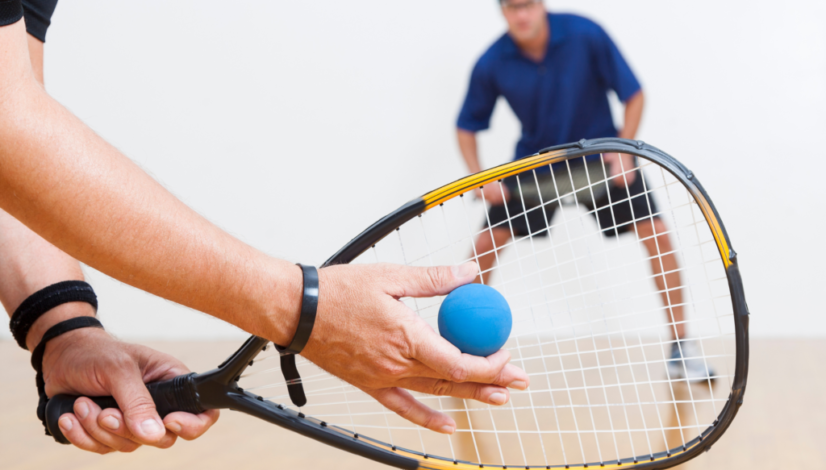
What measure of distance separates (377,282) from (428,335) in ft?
0.24

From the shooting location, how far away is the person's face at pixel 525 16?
186 cm

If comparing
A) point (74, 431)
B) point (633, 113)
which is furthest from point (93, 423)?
point (633, 113)

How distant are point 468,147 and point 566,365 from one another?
30.2 inches

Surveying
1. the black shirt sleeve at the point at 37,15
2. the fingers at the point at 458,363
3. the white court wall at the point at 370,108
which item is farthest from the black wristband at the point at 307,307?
the white court wall at the point at 370,108

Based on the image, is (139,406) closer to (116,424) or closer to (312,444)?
(116,424)

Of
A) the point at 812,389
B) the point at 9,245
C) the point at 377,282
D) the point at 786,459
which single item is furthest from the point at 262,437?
the point at 812,389

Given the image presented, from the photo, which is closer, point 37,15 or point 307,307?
point 307,307

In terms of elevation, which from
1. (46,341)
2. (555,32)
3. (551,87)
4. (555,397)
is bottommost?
(555,397)

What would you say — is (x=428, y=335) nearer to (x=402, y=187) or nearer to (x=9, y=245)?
(x=9, y=245)

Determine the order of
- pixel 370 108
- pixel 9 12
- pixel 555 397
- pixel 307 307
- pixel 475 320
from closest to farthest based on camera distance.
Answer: pixel 9 12, pixel 307 307, pixel 475 320, pixel 555 397, pixel 370 108

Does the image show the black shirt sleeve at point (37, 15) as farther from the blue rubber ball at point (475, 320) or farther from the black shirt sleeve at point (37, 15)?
the blue rubber ball at point (475, 320)

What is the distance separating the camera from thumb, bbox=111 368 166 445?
713 mm

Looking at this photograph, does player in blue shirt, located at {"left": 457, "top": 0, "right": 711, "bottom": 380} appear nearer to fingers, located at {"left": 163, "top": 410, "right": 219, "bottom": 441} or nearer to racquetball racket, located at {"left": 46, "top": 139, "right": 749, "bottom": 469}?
racquetball racket, located at {"left": 46, "top": 139, "right": 749, "bottom": 469}

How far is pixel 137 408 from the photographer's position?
726 mm
